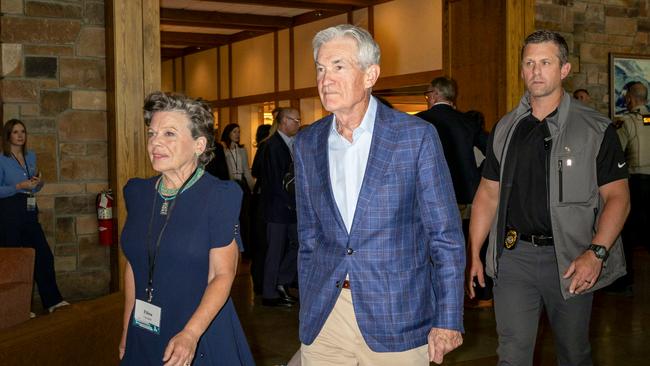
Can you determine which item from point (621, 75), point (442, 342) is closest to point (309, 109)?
point (621, 75)

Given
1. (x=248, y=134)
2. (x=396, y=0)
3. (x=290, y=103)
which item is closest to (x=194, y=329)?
(x=396, y=0)

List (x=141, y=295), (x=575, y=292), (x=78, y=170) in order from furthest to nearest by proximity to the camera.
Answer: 1. (x=78, y=170)
2. (x=575, y=292)
3. (x=141, y=295)

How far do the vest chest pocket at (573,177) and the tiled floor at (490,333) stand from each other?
1929 mm

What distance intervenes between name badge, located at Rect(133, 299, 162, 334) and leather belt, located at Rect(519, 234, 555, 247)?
1.61 meters

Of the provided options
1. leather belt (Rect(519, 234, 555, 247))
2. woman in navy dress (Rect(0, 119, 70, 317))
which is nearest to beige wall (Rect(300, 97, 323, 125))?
woman in navy dress (Rect(0, 119, 70, 317))

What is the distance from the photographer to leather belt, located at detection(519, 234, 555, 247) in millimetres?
3551

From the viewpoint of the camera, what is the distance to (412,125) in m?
2.66

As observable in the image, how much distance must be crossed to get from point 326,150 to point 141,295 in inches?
29.1

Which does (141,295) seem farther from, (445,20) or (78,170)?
(445,20)

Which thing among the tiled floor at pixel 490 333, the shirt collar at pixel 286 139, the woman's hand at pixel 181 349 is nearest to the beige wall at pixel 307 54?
the shirt collar at pixel 286 139

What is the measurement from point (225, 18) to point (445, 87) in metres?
9.11

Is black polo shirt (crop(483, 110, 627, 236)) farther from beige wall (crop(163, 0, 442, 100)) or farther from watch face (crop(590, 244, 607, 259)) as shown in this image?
beige wall (crop(163, 0, 442, 100))

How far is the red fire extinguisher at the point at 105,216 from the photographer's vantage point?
7098mm

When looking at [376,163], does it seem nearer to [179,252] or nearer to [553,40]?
[179,252]
